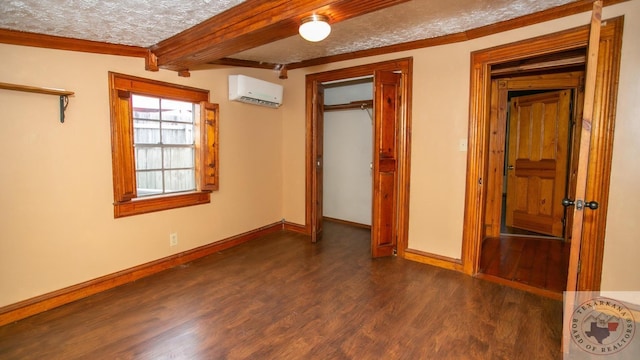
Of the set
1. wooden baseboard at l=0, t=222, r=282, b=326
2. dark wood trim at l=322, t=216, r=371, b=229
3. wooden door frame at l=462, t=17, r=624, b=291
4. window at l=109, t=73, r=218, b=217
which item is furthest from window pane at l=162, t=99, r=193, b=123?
wooden door frame at l=462, t=17, r=624, b=291

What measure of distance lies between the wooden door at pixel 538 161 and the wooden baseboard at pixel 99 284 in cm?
428

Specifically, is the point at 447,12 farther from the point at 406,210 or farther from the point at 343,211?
the point at 343,211

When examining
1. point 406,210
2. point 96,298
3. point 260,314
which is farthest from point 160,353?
point 406,210

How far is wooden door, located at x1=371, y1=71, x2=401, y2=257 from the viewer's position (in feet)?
11.3

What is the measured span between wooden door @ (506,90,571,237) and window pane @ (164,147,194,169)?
4667 mm

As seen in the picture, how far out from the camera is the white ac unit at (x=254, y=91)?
3.70 metres

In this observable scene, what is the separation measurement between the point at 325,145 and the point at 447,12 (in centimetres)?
306

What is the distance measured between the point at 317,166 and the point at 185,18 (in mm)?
2441

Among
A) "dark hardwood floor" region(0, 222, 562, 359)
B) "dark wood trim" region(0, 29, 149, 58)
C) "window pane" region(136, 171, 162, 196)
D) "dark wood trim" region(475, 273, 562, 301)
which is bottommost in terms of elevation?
"dark hardwood floor" region(0, 222, 562, 359)

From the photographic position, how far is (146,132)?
10.3ft

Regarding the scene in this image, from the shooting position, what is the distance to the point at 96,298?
2621 millimetres

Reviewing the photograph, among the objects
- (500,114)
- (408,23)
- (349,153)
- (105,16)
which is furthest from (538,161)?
(105,16)

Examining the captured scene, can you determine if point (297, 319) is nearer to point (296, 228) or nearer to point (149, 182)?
point (149, 182)

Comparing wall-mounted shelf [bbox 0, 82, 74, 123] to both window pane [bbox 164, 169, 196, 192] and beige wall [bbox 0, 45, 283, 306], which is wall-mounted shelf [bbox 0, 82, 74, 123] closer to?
beige wall [bbox 0, 45, 283, 306]
